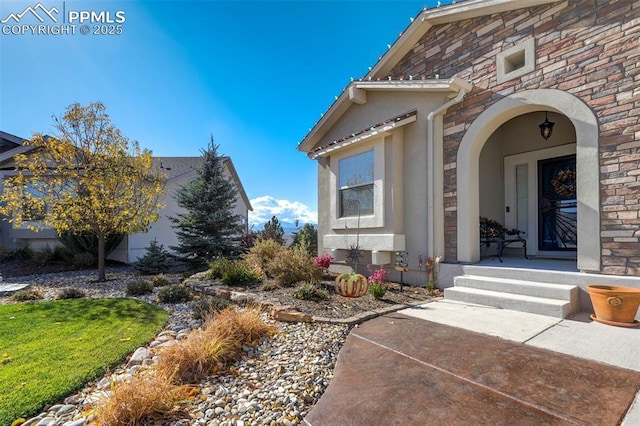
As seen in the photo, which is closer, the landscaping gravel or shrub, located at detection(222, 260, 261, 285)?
the landscaping gravel

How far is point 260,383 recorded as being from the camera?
2.76 m

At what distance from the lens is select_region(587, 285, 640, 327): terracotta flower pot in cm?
377

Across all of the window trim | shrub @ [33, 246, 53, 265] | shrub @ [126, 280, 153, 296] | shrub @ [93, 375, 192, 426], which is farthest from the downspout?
shrub @ [33, 246, 53, 265]

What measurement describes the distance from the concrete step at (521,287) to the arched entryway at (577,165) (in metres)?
0.47

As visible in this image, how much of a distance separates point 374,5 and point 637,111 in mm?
6379

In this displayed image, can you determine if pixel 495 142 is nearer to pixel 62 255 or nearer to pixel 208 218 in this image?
pixel 208 218

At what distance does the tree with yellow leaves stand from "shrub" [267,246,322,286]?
197 inches

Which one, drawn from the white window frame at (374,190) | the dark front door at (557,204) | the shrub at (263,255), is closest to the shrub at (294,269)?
the shrub at (263,255)

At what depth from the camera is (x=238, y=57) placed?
8.92 metres

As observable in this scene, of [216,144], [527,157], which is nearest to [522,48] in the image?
[527,157]

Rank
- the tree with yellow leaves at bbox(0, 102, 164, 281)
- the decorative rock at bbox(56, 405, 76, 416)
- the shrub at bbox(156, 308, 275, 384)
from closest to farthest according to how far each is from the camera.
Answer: the decorative rock at bbox(56, 405, 76, 416) < the shrub at bbox(156, 308, 275, 384) < the tree with yellow leaves at bbox(0, 102, 164, 281)

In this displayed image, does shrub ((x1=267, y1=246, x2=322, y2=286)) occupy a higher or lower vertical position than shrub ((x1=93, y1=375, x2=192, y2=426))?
higher

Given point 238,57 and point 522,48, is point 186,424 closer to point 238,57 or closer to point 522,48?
point 522,48

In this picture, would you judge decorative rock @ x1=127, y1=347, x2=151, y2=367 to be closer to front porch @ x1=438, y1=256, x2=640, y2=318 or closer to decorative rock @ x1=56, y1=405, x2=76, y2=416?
decorative rock @ x1=56, y1=405, x2=76, y2=416
